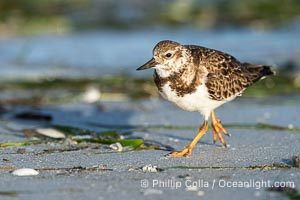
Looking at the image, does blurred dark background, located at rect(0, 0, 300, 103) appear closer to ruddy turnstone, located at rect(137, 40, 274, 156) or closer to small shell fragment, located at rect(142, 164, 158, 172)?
ruddy turnstone, located at rect(137, 40, 274, 156)

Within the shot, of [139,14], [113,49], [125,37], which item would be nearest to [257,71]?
[113,49]

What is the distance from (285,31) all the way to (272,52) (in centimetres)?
155

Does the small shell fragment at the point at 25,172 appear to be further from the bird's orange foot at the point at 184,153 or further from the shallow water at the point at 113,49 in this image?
the shallow water at the point at 113,49

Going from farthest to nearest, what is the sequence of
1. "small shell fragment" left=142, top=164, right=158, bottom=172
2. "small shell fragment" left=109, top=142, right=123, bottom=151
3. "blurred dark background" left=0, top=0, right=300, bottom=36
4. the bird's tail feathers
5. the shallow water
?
"blurred dark background" left=0, top=0, right=300, bottom=36
the shallow water
the bird's tail feathers
"small shell fragment" left=109, top=142, right=123, bottom=151
"small shell fragment" left=142, top=164, right=158, bottom=172

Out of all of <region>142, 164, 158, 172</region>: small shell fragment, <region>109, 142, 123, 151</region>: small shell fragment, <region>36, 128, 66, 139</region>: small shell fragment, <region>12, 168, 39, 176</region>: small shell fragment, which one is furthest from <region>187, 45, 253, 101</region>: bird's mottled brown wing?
<region>12, 168, 39, 176</region>: small shell fragment

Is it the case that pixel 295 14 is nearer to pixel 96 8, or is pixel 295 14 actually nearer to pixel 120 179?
pixel 96 8

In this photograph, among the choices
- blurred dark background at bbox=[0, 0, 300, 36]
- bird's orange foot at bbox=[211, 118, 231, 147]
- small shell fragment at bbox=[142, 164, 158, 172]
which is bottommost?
small shell fragment at bbox=[142, 164, 158, 172]

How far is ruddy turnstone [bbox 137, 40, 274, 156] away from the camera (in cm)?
432

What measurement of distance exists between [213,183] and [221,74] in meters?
1.37

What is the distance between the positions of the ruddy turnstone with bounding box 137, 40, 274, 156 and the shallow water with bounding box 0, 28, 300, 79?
3045 mm

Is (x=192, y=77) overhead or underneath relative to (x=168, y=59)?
underneath

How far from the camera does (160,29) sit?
10828 millimetres

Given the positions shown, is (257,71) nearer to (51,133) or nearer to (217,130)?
(217,130)

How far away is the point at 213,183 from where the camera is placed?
3.31 meters
